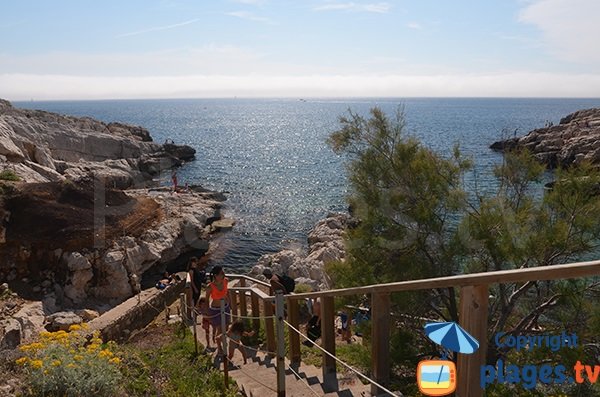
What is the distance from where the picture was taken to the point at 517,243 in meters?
9.90

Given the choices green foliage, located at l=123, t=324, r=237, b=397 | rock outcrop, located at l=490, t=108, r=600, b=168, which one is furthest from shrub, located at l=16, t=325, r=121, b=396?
rock outcrop, located at l=490, t=108, r=600, b=168

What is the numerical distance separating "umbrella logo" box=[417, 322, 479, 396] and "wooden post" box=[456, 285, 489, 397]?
0.18 ft

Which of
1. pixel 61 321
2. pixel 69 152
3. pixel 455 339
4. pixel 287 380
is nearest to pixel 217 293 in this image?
pixel 287 380

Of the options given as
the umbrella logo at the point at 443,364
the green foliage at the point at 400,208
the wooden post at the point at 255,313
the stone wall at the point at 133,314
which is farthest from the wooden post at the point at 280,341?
the stone wall at the point at 133,314

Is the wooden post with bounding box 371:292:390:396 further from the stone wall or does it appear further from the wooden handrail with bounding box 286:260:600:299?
the stone wall

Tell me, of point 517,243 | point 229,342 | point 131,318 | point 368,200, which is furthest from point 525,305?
point 131,318

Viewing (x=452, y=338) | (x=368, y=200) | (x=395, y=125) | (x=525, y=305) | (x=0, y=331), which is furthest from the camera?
(x=395, y=125)

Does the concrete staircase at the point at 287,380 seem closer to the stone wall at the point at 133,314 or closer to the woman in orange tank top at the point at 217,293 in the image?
the woman in orange tank top at the point at 217,293

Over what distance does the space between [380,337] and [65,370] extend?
10.2ft

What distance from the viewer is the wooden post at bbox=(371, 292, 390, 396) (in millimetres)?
4611

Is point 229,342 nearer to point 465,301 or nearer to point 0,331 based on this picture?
point 465,301

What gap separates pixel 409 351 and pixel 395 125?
6.07m

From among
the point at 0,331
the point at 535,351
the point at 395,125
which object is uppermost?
the point at 395,125

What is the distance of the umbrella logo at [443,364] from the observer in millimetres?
2857
